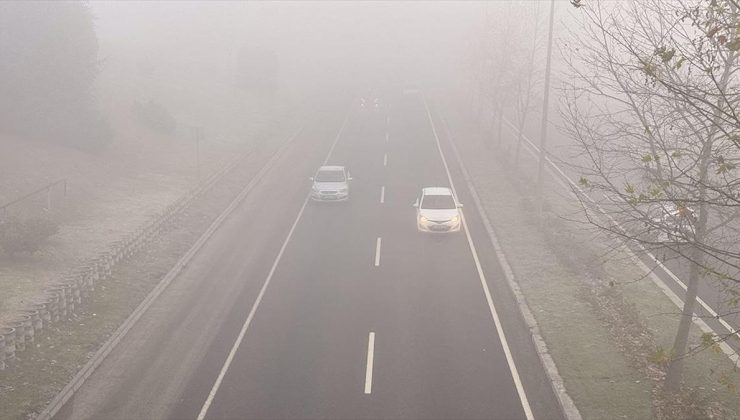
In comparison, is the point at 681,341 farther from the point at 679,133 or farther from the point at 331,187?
the point at 331,187

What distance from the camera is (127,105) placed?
43.7 meters

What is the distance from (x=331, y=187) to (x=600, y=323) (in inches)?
626

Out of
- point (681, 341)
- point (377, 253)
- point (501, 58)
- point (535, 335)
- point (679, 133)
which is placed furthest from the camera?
point (501, 58)

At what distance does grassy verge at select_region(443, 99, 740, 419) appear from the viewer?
470 inches

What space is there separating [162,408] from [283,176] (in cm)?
→ 2321

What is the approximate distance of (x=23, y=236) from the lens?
19828 mm

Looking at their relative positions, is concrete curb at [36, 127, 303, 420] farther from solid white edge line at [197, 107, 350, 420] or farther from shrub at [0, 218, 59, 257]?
shrub at [0, 218, 59, 257]

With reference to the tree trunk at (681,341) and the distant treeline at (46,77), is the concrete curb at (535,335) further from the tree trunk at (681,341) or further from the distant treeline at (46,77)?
the distant treeline at (46,77)

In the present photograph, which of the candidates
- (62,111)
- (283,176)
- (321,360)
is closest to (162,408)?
(321,360)

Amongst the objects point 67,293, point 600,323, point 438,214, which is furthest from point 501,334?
point 67,293

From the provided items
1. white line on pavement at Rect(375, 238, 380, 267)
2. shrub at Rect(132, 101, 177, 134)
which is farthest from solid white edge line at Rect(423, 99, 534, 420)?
Result: shrub at Rect(132, 101, 177, 134)

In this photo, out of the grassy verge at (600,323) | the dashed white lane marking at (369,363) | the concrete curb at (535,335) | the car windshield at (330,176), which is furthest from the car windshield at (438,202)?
the dashed white lane marking at (369,363)

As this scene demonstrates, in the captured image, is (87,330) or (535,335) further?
(87,330)

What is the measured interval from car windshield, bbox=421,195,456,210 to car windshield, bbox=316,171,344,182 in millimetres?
5825
